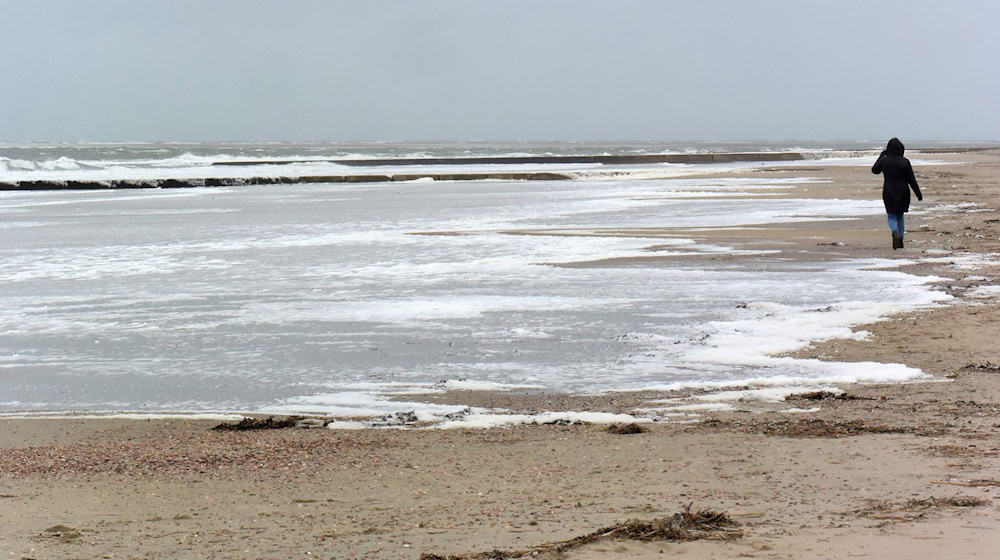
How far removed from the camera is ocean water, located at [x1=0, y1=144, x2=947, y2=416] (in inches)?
346

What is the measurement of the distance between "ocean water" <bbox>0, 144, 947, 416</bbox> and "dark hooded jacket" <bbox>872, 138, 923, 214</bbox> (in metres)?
2.01

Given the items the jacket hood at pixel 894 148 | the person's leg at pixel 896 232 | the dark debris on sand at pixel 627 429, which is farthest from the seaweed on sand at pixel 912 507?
the jacket hood at pixel 894 148

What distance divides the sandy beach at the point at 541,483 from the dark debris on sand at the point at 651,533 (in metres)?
0.02

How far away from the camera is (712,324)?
11125 mm

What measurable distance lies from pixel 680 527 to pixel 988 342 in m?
5.73

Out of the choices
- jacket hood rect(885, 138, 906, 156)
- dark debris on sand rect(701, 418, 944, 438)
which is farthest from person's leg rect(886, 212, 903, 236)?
dark debris on sand rect(701, 418, 944, 438)

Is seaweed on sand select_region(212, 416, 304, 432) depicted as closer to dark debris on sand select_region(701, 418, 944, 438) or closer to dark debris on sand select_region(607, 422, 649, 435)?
dark debris on sand select_region(607, 422, 649, 435)

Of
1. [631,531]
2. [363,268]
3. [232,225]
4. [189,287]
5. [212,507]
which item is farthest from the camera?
[232,225]

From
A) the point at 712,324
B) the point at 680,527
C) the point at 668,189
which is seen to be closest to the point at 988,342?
the point at 712,324

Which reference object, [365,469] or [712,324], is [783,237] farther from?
[365,469]

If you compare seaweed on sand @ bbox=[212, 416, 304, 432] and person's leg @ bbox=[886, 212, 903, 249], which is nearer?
seaweed on sand @ bbox=[212, 416, 304, 432]

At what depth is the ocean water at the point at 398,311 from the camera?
8797 millimetres

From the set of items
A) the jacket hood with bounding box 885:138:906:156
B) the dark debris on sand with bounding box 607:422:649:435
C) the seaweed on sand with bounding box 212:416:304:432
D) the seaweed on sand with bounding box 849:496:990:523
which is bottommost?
the seaweed on sand with bounding box 212:416:304:432

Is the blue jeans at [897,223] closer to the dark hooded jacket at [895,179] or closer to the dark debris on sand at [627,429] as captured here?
the dark hooded jacket at [895,179]
